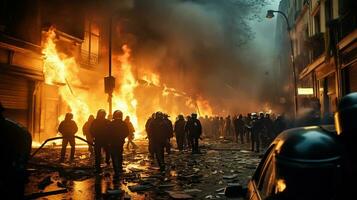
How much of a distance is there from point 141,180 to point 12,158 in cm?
540

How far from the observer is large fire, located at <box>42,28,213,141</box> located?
21.2 meters

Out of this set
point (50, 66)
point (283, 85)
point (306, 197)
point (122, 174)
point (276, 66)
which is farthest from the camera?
point (276, 66)

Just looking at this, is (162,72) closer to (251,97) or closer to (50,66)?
(50,66)

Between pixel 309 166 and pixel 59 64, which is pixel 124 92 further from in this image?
pixel 309 166

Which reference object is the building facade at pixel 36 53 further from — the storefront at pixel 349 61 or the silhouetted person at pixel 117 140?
the storefront at pixel 349 61

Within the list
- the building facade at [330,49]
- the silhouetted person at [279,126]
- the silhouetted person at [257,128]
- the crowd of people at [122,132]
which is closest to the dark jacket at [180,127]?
the crowd of people at [122,132]

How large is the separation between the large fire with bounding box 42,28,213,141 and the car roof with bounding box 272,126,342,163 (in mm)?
19254

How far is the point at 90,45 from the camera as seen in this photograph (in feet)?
85.4

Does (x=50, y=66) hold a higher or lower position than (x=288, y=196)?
higher

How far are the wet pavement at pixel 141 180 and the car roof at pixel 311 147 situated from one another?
5271mm

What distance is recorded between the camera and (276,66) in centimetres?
5091

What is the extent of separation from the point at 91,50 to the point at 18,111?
941 cm

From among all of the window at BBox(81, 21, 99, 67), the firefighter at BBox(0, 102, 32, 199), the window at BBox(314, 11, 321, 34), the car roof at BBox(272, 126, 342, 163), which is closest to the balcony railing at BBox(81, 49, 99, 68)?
the window at BBox(81, 21, 99, 67)

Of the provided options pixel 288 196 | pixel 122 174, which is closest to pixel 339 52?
pixel 122 174
